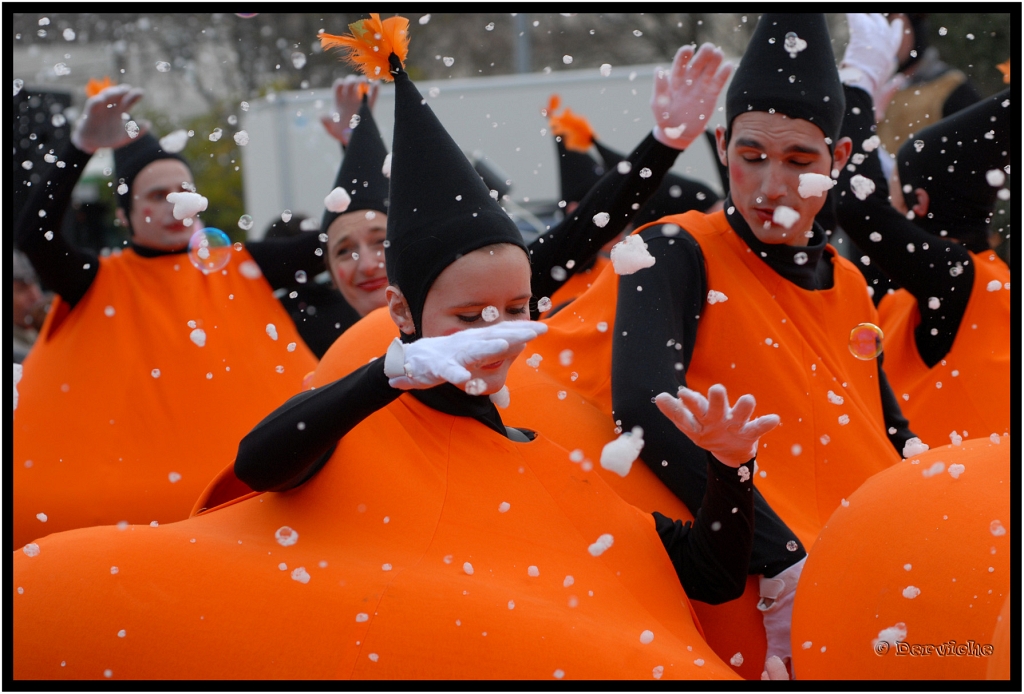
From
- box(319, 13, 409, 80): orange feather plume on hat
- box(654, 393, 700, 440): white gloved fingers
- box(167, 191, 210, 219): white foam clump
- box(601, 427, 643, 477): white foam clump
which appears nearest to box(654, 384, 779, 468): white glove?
box(654, 393, 700, 440): white gloved fingers

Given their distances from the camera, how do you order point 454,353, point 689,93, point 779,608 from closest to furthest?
1. point 454,353
2. point 779,608
3. point 689,93

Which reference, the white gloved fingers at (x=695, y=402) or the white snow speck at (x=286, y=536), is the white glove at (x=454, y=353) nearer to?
the white gloved fingers at (x=695, y=402)

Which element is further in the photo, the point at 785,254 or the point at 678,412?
the point at 785,254

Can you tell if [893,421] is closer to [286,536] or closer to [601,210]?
[601,210]

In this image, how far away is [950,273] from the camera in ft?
13.3

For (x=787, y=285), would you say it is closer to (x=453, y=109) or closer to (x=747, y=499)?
(x=747, y=499)

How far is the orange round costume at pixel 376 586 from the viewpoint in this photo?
2.25 metres

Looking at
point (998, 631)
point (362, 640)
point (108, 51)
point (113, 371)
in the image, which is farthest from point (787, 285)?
point (108, 51)

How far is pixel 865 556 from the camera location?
241 cm

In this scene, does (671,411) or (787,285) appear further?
(787,285)

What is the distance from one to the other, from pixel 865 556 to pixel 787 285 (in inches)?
42.7

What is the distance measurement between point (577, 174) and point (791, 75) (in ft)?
9.88

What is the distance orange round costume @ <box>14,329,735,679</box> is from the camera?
2.25m

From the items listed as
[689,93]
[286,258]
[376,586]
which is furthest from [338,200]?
[376,586]
